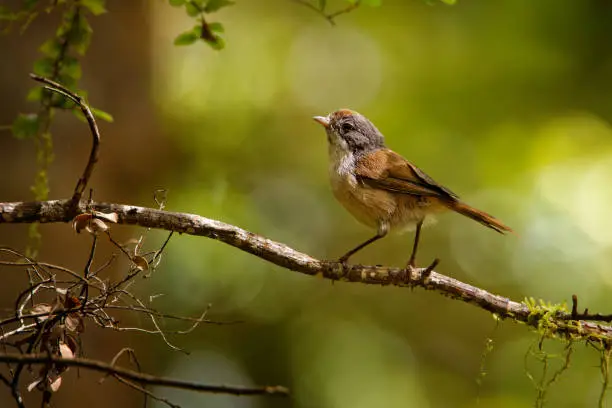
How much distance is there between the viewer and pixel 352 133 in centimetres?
398

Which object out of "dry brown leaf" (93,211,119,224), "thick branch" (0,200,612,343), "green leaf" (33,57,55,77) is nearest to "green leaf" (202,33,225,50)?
"green leaf" (33,57,55,77)

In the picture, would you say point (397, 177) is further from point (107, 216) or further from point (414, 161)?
point (414, 161)

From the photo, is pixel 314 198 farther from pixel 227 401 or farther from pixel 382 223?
pixel 382 223

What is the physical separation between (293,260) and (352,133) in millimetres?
1580

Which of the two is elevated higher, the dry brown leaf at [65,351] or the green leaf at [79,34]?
the green leaf at [79,34]

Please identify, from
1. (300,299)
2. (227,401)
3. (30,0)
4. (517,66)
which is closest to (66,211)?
(30,0)

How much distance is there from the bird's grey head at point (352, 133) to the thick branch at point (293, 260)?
4.11 feet

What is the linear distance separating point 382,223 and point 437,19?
17.9ft

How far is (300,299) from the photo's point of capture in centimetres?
755

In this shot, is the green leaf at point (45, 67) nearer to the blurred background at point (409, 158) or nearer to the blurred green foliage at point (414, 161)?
the blurred background at point (409, 158)

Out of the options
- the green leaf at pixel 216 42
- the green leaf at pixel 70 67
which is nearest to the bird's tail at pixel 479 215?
the green leaf at pixel 216 42

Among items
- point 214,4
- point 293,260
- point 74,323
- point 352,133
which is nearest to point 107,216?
point 74,323

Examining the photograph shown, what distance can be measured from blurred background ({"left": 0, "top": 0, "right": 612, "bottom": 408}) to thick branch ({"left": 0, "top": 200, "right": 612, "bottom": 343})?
369 centimetres

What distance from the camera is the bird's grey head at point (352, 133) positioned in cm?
395
